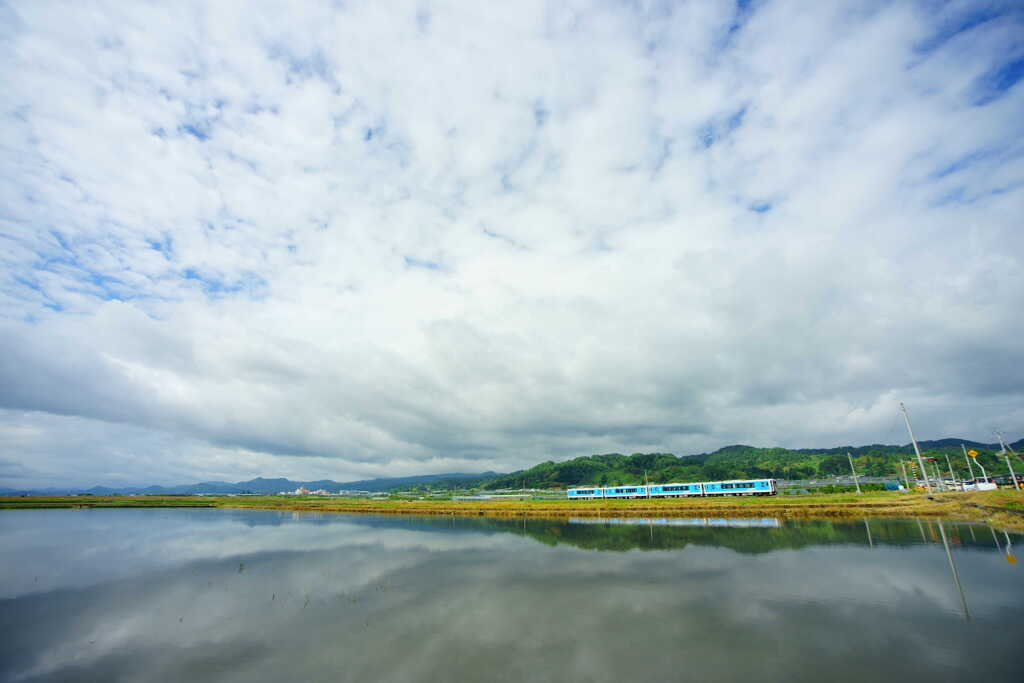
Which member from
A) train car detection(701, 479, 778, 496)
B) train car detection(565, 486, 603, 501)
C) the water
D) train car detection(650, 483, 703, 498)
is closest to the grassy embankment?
train car detection(701, 479, 778, 496)

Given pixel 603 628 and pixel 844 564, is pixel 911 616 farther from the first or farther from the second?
pixel 603 628

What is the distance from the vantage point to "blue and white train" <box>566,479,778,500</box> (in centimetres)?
7300

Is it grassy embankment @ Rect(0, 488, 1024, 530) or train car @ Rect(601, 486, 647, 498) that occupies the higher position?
train car @ Rect(601, 486, 647, 498)

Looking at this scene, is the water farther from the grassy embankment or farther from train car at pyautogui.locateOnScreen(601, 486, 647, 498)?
train car at pyautogui.locateOnScreen(601, 486, 647, 498)

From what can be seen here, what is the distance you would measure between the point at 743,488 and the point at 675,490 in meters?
14.1

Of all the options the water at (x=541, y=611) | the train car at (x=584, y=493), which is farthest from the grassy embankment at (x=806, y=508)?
the train car at (x=584, y=493)

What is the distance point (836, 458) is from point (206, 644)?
20985 cm

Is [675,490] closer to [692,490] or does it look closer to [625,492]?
[692,490]

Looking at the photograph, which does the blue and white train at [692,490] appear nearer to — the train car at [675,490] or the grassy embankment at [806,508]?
the train car at [675,490]

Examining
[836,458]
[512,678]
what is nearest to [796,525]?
[512,678]

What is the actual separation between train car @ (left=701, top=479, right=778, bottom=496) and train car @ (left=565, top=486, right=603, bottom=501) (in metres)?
22.1

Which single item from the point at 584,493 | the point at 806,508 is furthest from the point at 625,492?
the point at 806,508

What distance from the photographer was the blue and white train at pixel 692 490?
73.0m

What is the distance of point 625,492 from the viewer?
285ft
